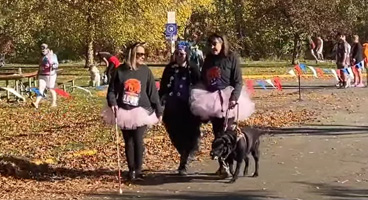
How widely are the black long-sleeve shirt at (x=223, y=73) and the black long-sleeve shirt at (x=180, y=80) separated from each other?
24cm

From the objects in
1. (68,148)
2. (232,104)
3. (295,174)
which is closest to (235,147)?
(232,104)

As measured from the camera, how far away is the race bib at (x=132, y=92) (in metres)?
8.89

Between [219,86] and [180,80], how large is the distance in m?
0.53

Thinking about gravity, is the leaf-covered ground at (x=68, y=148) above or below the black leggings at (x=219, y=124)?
below

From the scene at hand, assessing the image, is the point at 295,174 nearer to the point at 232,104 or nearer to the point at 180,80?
Result: the point at 232,104

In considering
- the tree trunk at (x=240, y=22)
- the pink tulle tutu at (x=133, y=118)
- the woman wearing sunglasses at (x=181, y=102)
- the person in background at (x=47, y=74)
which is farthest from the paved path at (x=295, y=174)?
the tree trunk at (x=240, y=22)

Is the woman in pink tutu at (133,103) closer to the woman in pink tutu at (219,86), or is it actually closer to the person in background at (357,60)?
the woman in pink tutu at (219,86)

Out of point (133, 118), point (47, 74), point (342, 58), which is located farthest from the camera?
point (342, 58)

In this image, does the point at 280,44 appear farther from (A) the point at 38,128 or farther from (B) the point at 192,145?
(B) the point at 192,145

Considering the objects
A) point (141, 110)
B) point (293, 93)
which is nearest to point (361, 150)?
point (141, 110)

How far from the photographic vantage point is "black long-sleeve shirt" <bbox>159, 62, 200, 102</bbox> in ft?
30.5

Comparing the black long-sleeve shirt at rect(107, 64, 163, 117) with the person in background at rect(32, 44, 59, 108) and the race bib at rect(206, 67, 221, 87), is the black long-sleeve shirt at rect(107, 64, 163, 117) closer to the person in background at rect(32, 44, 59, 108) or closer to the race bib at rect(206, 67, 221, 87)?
the race bib at rect(206, 67, 221, 87)

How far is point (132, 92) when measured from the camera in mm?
8922

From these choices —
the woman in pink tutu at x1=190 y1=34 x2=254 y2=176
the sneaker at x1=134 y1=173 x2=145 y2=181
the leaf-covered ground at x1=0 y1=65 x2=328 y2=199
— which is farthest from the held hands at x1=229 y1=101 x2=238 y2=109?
the leaf-covered ground at x1=0 y1=65 x2=328 y2=199
